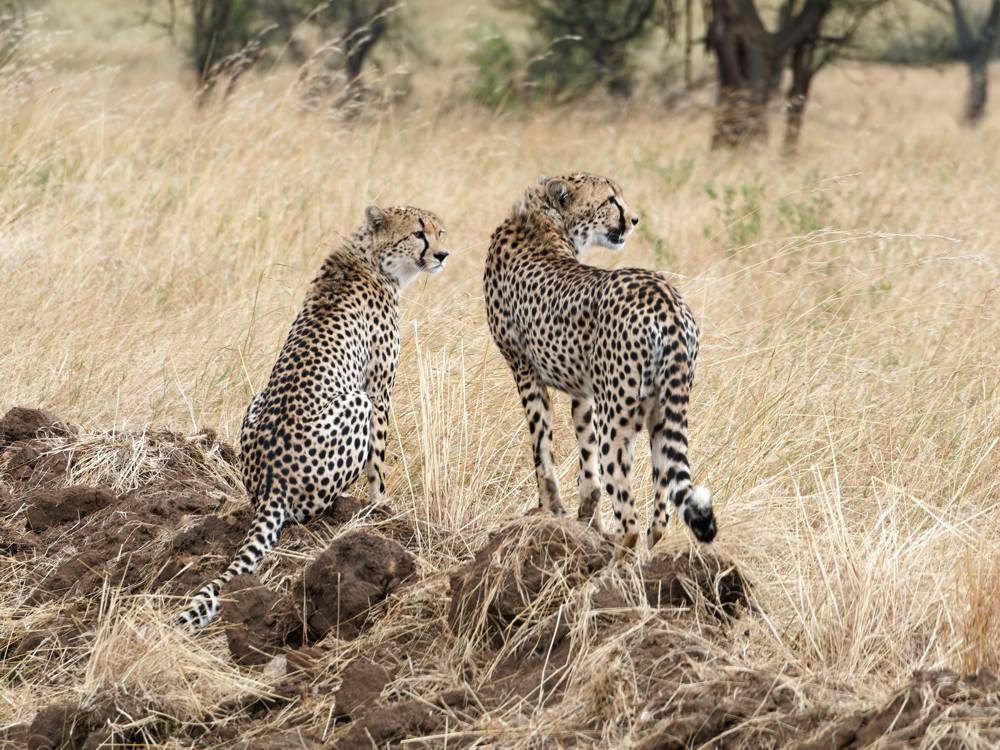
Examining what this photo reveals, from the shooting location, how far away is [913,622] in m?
3.14

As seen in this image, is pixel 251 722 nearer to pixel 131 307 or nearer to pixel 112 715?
pixel 112 715

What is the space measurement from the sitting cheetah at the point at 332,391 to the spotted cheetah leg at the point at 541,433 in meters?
0.46

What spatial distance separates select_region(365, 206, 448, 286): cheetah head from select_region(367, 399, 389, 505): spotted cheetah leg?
50 centimetres

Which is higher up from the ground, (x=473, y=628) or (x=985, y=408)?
(x=473, y=628)

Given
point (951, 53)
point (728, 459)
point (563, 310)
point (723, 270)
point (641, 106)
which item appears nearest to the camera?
point (563, 310)

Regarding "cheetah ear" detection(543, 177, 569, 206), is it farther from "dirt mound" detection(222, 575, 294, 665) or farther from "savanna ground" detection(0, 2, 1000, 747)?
"dirt mound" detection(222, 575, 294, 665)

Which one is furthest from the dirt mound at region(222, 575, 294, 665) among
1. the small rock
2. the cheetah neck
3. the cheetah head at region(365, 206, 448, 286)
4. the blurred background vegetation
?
the blurred background vegetation

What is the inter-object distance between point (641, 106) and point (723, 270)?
18.9ft

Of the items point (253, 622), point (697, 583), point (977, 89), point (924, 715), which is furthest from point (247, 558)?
point (977, 89)

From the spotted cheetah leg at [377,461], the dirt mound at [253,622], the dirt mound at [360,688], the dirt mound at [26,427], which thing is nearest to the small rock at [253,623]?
the dirt mound at [253,622]

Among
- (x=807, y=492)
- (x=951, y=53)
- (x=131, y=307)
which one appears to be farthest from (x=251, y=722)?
(x=951, y=53)

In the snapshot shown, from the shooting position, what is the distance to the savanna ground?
302 centimetres

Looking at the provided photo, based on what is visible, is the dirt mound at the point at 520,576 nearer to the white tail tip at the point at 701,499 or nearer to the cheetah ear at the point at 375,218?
the white tail tip at the point at 701,499

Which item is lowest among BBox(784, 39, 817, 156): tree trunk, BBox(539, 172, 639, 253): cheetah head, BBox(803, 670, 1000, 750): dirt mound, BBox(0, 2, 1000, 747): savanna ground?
BBox(784, 39, 817, 156): tree trunk
